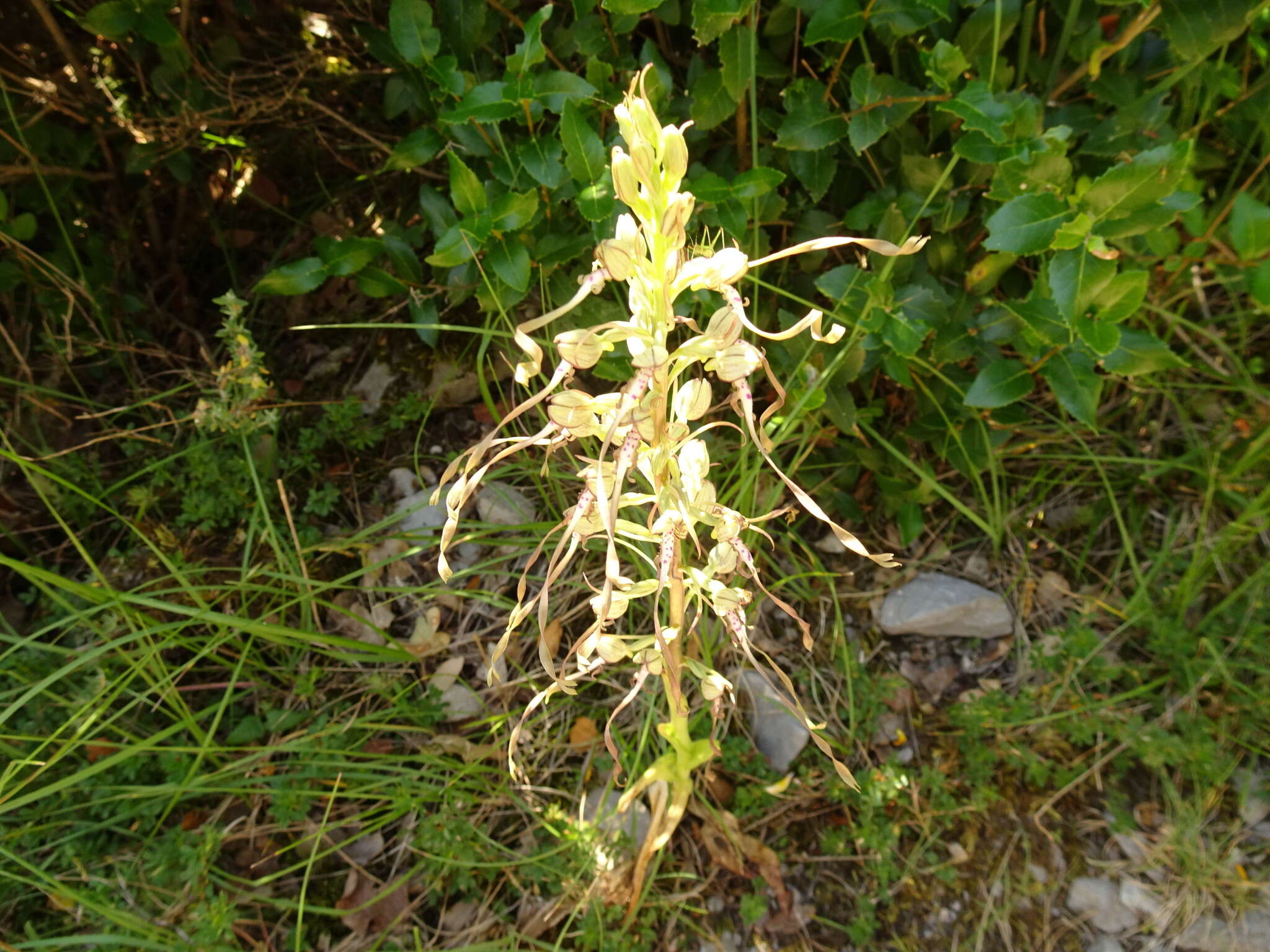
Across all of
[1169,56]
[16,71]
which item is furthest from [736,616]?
[16,71]

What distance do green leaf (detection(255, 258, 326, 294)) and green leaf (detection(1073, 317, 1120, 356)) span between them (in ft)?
4.45

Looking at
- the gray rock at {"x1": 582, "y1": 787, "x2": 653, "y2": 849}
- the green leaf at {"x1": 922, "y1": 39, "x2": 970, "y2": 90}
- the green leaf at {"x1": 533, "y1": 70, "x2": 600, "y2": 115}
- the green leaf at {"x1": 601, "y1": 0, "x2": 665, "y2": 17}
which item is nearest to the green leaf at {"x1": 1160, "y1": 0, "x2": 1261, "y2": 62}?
the green leaf at {"x1": 922, "y1": 39, "x2": 970, "y2": 90}

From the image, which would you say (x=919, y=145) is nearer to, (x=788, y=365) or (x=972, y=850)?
(x=788, y=365)

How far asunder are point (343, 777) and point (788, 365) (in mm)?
1156

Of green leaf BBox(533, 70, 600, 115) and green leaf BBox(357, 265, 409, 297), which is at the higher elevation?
green leaf BBox(533, 70, 600, 115)

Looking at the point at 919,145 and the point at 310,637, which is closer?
the point at 310,637

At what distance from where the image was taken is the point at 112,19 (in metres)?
1.55

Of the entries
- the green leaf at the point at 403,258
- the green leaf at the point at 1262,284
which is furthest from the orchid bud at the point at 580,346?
the green leaf at the point at 1262,284

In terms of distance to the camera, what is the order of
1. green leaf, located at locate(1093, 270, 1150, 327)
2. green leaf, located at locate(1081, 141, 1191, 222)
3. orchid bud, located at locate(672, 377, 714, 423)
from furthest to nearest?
green leaf, located at locate(1093, 270, 1150, 327)
green leaf, located at locate(1081, 141, 1191, 222)
orchid bud, located at locate(672, 377, 714, 423)

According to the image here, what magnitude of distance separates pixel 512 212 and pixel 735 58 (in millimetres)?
467

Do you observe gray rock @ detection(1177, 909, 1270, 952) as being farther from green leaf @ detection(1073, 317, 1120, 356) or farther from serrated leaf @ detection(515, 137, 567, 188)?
serrated leaf @ detection(515, 137, 567, 188)

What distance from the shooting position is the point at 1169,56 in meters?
1.60

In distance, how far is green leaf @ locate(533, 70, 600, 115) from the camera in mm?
1413

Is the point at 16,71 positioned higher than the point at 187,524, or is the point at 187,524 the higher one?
the point at 16,71
